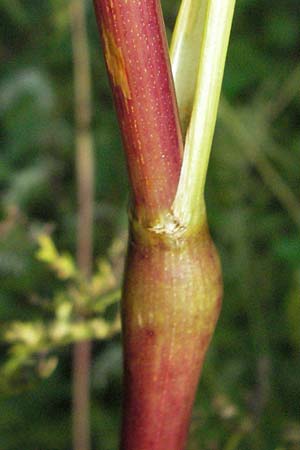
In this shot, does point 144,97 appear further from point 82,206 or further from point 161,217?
point 82,206

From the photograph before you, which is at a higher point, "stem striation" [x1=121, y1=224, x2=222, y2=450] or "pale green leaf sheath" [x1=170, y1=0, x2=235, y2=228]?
"pale green leaf sheath" [x1=170, y1=0, x2=235, y2=228]

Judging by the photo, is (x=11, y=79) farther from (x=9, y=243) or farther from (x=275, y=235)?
(x=275, y=235)

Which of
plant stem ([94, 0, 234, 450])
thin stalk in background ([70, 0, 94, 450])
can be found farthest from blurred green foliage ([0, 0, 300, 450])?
plant stem ([94, 0, 234, 450])

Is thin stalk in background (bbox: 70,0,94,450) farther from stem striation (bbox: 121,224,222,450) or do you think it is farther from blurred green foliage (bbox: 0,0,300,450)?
stem striation (bbox: 121,224,222,450)

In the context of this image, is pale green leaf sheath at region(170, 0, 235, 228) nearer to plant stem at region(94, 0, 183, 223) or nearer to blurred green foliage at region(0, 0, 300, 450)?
plant stem at region(94, 0, 183, 223)

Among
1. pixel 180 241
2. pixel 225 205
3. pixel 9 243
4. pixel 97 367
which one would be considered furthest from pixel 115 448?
pixel 180 241

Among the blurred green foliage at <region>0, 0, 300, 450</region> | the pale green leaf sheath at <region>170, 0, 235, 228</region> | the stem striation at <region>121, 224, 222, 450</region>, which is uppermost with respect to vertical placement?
the pale green leaf sheath at <region>170, 0, 235, 228</region>

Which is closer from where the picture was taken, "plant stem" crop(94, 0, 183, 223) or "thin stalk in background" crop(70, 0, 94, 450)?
"plant stem" crop(94, 0, 183, 223)
